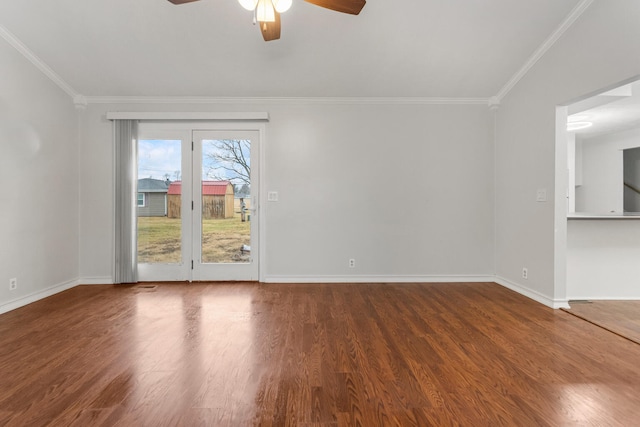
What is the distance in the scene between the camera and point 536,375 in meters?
1.91

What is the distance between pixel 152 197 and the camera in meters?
4.31

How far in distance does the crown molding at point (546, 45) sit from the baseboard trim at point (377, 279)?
2461mm

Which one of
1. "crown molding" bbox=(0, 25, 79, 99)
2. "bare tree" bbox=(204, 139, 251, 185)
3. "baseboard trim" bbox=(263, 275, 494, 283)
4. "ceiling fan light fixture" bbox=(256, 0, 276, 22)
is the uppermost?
"crown molding" bbox=(0, 25, 79, 99)

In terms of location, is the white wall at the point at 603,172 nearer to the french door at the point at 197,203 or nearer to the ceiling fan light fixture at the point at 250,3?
the french door at the point at 197,203

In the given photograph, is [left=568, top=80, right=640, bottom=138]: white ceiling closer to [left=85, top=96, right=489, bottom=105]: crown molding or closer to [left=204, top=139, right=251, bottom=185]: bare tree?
[left=85, top=96, right=489, bottom=105]: crown molding

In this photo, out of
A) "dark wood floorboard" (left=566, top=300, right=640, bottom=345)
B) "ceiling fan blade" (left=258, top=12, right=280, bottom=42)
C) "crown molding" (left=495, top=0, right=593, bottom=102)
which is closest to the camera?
"ceiling fan blade" (left=258, top=12, right=280, bottom=42)

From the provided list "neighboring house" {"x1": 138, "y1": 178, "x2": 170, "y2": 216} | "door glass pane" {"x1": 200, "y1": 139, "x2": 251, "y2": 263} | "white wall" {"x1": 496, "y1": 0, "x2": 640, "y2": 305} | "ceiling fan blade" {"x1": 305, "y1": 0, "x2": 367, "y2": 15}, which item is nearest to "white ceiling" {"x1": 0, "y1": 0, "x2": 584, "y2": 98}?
"white wall" {"x1": 496, "y1": 0, "x2": 640, "y2": 305}

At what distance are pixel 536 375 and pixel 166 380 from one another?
222 cm

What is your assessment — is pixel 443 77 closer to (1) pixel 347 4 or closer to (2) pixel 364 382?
(1) pixel 347 4

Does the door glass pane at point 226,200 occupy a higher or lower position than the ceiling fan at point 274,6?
lower

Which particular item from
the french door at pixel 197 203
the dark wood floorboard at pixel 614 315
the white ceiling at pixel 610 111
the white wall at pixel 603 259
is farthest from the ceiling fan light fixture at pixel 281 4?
the white wall at pixel 603 259

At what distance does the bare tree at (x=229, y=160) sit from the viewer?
4348mm

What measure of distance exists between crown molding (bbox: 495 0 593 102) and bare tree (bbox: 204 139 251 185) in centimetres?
345

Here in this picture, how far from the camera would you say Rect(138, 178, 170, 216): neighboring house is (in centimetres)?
431
